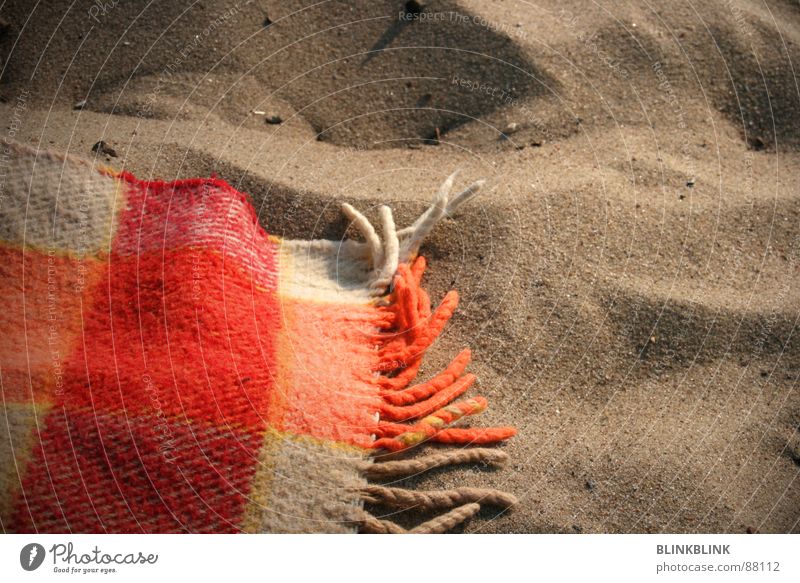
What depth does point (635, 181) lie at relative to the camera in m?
1.96

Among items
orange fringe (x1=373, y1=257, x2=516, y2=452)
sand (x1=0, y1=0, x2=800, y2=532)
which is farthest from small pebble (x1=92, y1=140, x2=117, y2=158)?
orange fringe (x1=373, y1=257, x2=516, y2=452)

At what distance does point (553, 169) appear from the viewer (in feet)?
6.48

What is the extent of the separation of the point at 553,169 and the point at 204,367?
3.39 ft

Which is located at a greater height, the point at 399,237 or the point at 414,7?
the point at 414,7

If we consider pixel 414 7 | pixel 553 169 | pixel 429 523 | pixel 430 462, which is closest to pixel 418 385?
pixel 430 462

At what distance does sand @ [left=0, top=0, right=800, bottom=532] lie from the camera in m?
1.59

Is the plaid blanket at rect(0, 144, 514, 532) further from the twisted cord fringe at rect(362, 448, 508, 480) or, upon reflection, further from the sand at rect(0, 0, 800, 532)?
the sand at rect(0, 0, 800, 532)

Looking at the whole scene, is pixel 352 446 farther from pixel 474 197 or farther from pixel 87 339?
pixel 474 197

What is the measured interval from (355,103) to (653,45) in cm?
88

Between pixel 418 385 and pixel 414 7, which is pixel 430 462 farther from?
pixel 414 7

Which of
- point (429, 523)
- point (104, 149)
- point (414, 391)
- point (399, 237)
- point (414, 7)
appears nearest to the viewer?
point (429, 523)

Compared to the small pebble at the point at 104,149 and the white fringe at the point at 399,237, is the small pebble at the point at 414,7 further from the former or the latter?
the small pebble at the point at 104,149

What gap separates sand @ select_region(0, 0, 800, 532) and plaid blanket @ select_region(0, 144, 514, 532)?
4.2 inches
